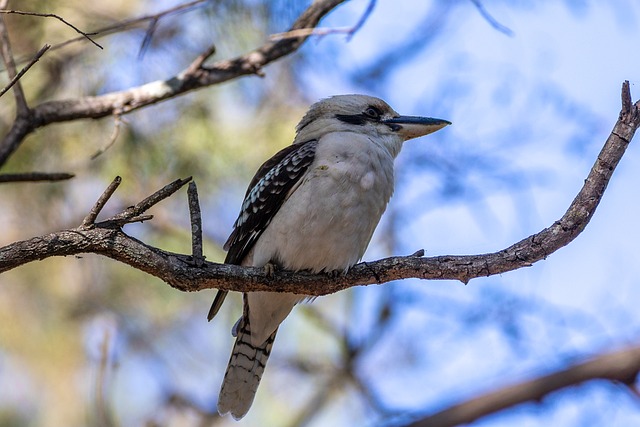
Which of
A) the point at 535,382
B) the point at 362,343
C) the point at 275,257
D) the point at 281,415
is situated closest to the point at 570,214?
the point at 535,382

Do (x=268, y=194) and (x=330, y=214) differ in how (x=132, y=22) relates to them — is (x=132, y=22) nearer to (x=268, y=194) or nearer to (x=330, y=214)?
(x=268, y=194)

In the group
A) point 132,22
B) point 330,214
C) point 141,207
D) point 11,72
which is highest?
point 132,22

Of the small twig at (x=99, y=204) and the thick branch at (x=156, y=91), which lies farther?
the thick branch at (x=156, y=91)

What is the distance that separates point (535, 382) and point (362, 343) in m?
1.89

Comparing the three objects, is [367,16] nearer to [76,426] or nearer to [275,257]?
[275,257]

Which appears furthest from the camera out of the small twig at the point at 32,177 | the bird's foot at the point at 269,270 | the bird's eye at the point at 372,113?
the bird's eye at the point at 372,113

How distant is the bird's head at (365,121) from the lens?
3873 mm

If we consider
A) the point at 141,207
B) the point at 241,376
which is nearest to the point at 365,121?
the point at 241,376

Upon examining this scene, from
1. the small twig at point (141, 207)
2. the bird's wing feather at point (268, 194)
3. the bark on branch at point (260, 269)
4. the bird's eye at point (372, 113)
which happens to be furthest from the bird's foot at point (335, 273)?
the bird's eye at point (372, 113)

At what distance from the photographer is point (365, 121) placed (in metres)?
3.96

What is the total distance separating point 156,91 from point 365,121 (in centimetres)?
94

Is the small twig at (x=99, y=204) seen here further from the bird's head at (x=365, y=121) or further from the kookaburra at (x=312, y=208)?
the bird's head at (x=365, y=121)

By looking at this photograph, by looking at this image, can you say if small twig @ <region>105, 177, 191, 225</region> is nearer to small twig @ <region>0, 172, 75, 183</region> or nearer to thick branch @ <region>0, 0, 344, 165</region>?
small twig @ <region>0, 172, 75, 183</region>

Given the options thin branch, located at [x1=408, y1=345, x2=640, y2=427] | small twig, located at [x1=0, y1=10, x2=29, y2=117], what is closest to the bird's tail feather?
thin branch, located at [x1=408, y1=345, x2=640, y2=427]
